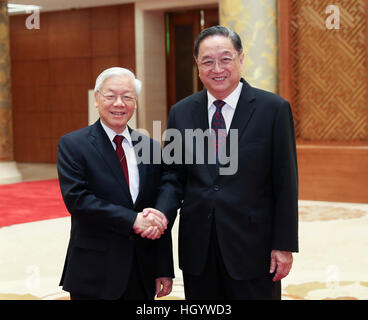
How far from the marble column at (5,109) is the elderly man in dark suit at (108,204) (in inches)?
340

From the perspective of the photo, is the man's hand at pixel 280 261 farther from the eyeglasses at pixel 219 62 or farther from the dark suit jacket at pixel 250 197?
the eyeglasses at pixel 219 62

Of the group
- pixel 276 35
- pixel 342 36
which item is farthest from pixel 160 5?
pixel 342 36

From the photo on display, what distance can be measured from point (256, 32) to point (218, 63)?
553cm

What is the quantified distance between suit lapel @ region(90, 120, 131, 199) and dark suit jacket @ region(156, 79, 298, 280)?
0.55ft

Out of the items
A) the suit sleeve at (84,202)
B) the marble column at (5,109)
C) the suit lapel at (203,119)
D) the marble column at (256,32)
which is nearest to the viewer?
the suit sleeve at (84,202)

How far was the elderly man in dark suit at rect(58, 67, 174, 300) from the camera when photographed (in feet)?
6.88

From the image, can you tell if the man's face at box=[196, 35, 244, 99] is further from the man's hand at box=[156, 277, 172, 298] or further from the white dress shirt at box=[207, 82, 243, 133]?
the man's hand at box=[156, 277, 172, 298]

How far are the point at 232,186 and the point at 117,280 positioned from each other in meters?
0.57

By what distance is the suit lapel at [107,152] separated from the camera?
2162 millimetres

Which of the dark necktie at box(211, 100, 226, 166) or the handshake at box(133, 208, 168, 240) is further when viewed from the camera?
the dark necktie at box(211, 100, 226, 166)

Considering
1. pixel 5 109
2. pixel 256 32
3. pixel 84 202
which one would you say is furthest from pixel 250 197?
pixel 5 109

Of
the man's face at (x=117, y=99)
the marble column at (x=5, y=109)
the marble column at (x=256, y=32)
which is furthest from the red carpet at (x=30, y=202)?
the man's face at (x=117, y=99)

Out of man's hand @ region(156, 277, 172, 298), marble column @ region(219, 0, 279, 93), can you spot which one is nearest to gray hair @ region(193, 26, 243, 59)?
man's hand @ region(156, 277, 172, 298)

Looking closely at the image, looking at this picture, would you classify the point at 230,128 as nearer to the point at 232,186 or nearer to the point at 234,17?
the point at 232,186
